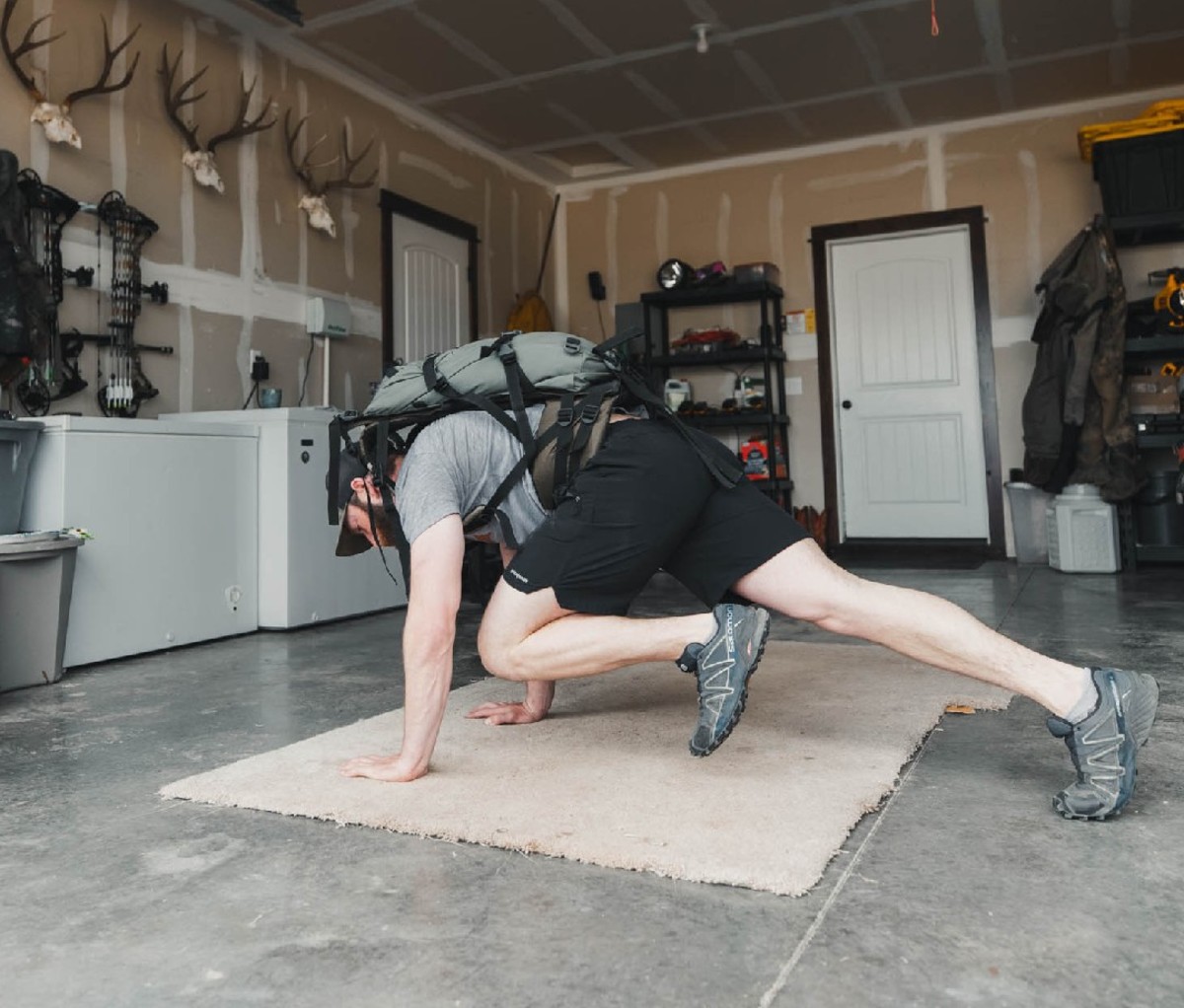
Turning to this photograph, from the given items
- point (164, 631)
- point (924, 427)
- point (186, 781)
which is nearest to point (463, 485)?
point (186, 781)

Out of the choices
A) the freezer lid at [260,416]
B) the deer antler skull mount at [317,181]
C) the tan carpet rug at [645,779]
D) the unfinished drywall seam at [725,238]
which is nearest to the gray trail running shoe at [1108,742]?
the tan carpet rug at [645,779]

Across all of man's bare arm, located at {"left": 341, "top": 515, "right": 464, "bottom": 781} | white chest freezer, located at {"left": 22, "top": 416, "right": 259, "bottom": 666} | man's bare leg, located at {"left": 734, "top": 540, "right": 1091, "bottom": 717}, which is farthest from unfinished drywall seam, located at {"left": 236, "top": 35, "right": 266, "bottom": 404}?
man's bare leg, located at {"left": 734, "top": 540, "right": 1091, "bottom": 717}

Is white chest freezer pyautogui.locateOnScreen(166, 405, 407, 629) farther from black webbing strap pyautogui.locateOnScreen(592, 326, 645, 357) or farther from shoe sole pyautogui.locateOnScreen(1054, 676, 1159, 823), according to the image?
shoe sole pyautogui.locateOnScreen(1054, 676, 1159, 823)

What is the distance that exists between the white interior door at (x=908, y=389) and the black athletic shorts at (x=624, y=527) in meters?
4.68

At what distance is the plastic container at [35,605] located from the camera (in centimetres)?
257

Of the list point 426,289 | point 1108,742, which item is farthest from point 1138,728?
point 426,289

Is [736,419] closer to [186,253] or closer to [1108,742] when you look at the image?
[186,253]

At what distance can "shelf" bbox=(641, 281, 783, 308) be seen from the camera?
5.97 meters

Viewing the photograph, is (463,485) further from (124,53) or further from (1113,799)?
(124,53)

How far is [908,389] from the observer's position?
6051mm

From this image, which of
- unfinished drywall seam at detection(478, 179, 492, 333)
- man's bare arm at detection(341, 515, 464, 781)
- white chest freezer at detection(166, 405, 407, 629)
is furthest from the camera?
unfinished drywall seam at detection(478, 179, 492, 333)

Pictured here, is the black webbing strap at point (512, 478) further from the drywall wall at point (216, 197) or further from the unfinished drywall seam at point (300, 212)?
the unfinished drywall seam at point (300, 212)

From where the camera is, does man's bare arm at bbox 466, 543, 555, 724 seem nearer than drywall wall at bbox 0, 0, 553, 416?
Yes

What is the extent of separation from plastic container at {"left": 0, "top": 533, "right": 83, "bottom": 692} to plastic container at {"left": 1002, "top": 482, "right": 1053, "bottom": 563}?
4.96 m
